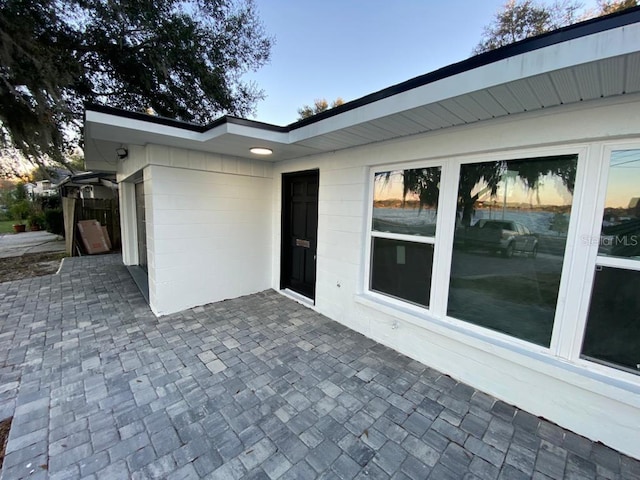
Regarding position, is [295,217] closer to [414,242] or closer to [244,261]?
[244,261]

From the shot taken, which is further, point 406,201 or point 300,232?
point 300,232

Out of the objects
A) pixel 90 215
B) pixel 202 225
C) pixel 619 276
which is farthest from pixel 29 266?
pixel 619 276

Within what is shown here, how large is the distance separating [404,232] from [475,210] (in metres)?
0.74

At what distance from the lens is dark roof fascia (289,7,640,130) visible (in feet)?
3.79

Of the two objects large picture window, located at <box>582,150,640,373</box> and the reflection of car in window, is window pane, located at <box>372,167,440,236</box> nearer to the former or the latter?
the reflection of car in window

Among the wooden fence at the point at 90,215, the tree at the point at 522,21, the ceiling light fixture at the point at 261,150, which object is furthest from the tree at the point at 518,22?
the wooden fence at the point at 90,215

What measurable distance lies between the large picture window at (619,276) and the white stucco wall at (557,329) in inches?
2.5

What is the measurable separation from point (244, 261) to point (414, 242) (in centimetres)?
287

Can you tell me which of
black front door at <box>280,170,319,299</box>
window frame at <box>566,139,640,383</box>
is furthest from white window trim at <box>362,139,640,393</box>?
black front door at <box>280,170,319,299</box>

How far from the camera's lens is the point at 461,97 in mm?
1727

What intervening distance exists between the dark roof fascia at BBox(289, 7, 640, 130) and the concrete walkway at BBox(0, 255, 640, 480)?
7.95 feet

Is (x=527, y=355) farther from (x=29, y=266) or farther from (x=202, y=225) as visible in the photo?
(x=29, y=266)

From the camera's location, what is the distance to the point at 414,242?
9.32 ft

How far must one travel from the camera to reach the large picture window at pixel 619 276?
5.60 ft
